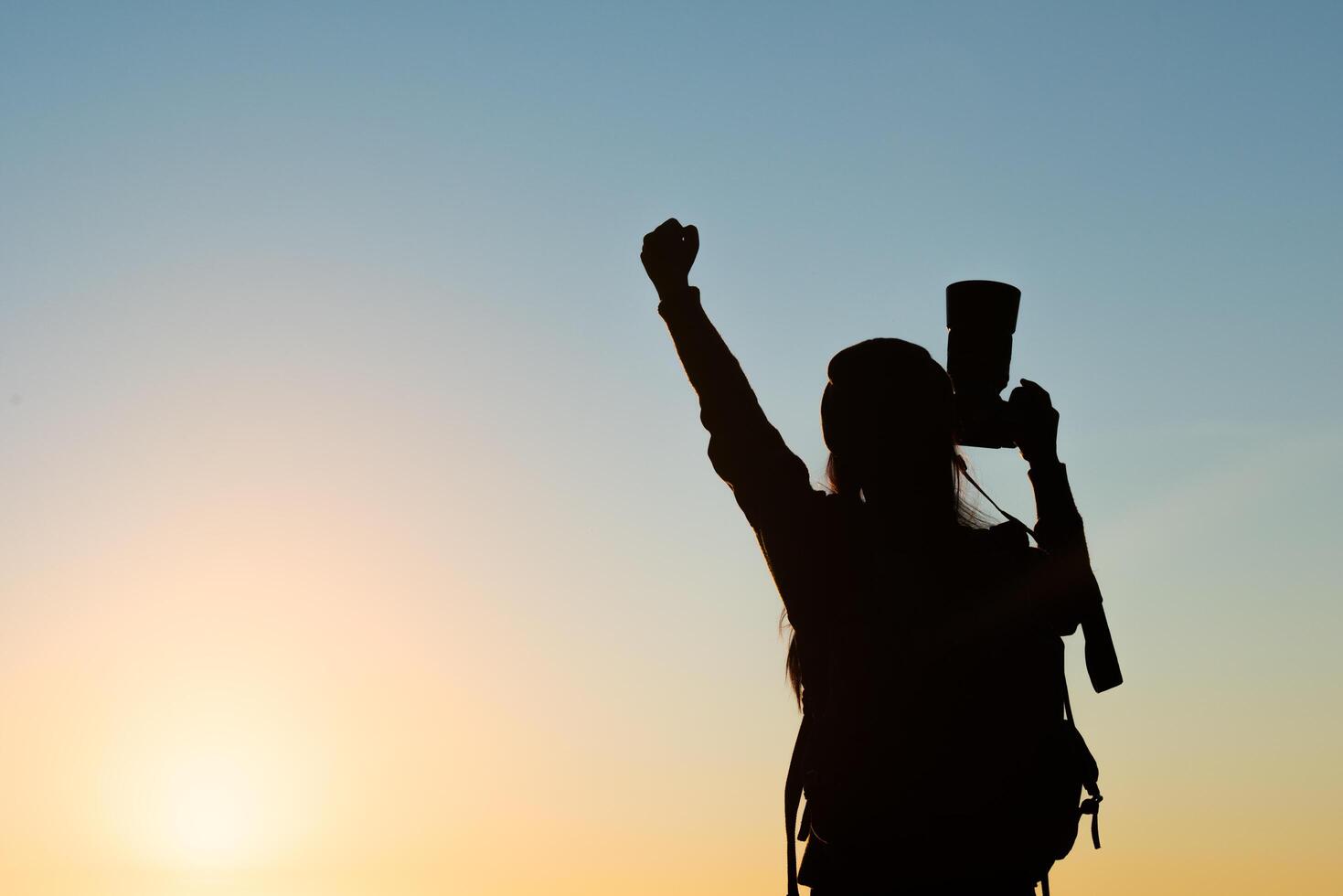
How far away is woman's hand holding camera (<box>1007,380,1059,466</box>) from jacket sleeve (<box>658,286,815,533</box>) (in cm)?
67

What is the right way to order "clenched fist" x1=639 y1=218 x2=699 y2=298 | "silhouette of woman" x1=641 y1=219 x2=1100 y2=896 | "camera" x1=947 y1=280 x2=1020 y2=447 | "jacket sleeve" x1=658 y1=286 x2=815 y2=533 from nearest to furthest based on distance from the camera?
1. "silhouette of woman" x1=641 y1=219 x2=1100 y2=896
2. "jacket sleeve" x1=658 y1=286 x2=815 y2=533
3. "clenched fist" x1=639 y1=218 x2=699 y2=298
4. "camera" x1=947 y1=280 x2=1020 y2=447

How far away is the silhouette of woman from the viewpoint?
10.7 ft

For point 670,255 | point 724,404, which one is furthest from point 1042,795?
point 670,255

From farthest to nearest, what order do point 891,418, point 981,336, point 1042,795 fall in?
point 981,336 < point 891,418 < point 1042,795

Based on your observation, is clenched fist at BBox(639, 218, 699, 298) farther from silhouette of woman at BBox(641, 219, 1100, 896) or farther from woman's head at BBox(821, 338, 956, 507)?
woman's head at BBox(821, 338, 956, 507)

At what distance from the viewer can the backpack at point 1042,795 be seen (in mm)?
3279

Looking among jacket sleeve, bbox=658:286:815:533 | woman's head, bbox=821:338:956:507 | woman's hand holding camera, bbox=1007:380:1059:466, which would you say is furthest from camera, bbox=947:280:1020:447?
jacket sleeve, bbox=658:286:815:533

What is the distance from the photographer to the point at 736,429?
3.53 metres

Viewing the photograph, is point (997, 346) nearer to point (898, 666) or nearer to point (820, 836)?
point (898, 666)

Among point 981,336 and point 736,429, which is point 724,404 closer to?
point 736,429

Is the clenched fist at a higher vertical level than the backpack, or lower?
higher

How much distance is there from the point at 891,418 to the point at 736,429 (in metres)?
0.38

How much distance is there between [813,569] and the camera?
3.45m

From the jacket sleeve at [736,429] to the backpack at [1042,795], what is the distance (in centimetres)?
53
